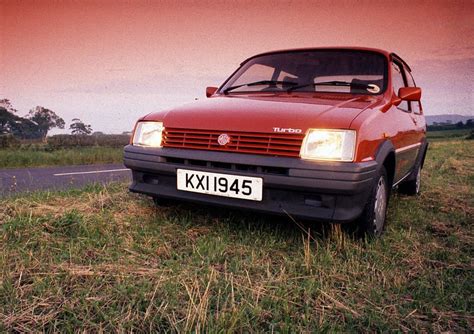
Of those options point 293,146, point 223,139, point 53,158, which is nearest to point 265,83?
point 223,139

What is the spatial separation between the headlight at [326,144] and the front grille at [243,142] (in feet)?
0.17

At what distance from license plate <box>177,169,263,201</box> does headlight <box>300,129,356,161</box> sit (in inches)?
14.2

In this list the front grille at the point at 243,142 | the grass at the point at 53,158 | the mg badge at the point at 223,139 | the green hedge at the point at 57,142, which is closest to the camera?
the front grille at the point at 243,142

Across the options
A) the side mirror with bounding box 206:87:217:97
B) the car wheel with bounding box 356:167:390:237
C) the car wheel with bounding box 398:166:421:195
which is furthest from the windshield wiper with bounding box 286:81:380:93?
the car wheel with bounding box 398:166:421:195

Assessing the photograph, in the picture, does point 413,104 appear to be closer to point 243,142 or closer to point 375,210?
point 375,210

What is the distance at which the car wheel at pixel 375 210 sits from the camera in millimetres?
2572

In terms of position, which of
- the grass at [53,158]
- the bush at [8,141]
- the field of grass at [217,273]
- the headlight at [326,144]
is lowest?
the grass at [53,158]

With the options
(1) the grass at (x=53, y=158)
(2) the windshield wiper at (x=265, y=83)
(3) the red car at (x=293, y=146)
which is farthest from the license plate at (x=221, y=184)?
(1) the grass at (x=53, y=158)

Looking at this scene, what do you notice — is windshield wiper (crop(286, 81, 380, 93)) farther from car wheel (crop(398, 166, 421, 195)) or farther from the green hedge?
the green hedge

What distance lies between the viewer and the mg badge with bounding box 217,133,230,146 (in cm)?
254

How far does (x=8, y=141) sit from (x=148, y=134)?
14.0 metres

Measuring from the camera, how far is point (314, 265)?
2221 mm

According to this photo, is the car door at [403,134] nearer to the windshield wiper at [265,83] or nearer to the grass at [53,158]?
the windshield wiper at [265,83]

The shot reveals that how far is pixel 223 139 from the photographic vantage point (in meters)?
2.55
